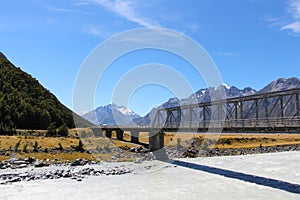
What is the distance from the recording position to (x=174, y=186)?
24.5 meters

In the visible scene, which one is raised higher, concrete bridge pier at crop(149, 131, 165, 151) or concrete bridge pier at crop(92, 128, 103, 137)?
concrete bridge pier at crop(92, 128, 103, 137)

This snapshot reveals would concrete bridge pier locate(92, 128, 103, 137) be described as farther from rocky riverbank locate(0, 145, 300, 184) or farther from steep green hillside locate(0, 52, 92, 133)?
rocky riverbank locate(0, 145, 300, 184)

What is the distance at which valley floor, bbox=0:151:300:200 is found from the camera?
21.2 meters

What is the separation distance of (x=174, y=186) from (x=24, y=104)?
6753cm

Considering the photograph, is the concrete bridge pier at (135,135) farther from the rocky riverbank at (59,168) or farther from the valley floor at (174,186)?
the valley floor at (174,186)

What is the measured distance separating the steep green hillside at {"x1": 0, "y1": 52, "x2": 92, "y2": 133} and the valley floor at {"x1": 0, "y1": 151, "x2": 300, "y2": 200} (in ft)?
135

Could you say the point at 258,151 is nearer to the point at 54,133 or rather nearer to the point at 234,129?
the point at 234,129

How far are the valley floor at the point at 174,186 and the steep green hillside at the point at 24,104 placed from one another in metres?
41.3

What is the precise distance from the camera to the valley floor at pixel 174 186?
2123cm

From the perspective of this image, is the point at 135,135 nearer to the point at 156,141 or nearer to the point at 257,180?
the point at 156,141

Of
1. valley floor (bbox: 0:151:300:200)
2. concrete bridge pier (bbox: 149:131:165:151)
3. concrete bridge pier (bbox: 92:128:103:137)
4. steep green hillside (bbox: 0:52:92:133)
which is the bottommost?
valley floor (bbox: 0:151:300:200)

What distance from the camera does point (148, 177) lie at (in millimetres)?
29078

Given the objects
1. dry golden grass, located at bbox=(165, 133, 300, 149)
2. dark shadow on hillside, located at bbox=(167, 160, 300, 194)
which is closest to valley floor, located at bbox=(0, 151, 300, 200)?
dark shadow on hillside, located at bbox=(167, 160, 300, 194)

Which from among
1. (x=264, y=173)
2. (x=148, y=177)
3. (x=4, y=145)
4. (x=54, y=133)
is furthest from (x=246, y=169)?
(x=54, y=133)
